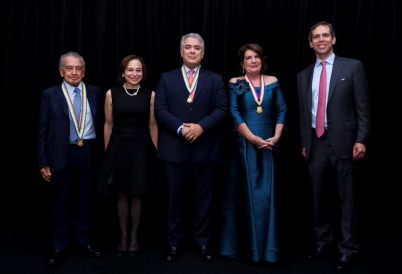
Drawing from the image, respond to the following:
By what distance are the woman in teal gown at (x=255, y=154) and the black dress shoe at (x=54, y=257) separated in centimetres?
135

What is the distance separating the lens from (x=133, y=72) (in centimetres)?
338

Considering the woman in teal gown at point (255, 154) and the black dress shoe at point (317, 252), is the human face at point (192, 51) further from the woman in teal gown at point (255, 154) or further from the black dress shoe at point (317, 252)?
the black dress shoe at point (317, 252)

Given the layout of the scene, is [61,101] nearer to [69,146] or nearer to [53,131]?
[53,131]

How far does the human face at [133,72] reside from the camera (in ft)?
11.1

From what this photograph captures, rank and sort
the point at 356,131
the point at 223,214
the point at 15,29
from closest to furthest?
the point at 356,131, the point at 223,214, the point at 15,29

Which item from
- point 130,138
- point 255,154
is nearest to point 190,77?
point 130,138

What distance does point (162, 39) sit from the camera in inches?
157

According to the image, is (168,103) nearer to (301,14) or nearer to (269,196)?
(269,196)

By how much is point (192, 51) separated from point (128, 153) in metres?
0.90

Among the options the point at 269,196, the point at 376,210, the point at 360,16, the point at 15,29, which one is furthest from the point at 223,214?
the point at 15,29

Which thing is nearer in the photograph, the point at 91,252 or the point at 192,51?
the point at 192,51

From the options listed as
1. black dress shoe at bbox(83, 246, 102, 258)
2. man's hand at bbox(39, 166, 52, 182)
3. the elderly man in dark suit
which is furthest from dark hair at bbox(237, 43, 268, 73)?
black dress shoe at bbox(83, 246, 102, 258)

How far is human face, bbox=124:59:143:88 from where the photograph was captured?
3.38 m

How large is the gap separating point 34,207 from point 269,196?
7.04 ft
